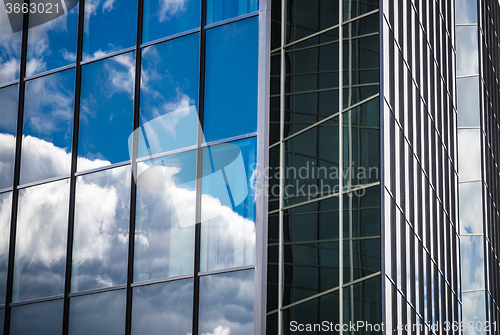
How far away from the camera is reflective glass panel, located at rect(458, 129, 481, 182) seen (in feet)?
94.3

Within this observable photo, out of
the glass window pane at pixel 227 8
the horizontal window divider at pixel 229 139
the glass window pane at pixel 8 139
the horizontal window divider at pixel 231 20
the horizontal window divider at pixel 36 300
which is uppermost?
the glass window pane at pixel 227 8

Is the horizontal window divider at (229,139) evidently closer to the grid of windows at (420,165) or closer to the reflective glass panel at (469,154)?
the grid of windows at (420,165)

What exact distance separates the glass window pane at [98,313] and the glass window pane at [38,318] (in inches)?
16.7

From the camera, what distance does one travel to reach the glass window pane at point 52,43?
15758 millimetres

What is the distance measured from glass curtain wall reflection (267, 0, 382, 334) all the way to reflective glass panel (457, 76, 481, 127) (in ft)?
58.6

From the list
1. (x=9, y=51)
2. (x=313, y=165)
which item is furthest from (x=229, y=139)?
(x=9, y=51)

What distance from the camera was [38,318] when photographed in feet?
47.9

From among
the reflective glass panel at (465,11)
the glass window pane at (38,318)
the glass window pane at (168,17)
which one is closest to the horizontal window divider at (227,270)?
the glass window pane at (38,318)

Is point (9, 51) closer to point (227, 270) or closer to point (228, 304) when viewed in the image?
point (227, 270)

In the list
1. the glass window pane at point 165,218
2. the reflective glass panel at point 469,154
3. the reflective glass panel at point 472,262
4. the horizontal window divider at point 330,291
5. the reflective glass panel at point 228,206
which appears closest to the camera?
the horizontal window divider at point 330,291

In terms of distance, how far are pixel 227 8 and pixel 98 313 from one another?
26.4 ft

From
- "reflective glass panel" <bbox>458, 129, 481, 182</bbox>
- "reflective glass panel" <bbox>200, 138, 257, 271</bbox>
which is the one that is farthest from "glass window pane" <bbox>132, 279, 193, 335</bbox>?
"reflective glass panel" <bbox>458, 129, 481, 182</bbox>

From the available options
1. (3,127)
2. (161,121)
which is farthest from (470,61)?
(3,127)

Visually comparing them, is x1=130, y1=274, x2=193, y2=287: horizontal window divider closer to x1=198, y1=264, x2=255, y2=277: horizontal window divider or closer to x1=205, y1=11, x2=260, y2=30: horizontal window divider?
x1=198, y1=264, x2=255, y2=277: horizontal window divider
